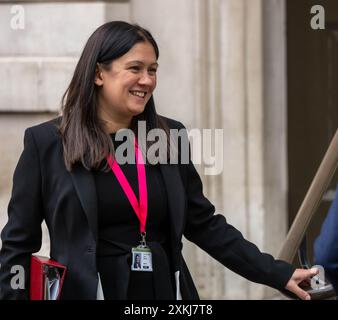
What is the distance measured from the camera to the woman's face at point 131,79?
3.98 metres

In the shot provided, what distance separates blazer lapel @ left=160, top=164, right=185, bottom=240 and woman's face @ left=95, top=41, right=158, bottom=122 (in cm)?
24

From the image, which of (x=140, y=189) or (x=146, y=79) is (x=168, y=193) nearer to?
(x=140, y=189)

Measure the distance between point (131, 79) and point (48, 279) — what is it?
76cm

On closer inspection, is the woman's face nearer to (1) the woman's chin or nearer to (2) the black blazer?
(1) the woman's chin

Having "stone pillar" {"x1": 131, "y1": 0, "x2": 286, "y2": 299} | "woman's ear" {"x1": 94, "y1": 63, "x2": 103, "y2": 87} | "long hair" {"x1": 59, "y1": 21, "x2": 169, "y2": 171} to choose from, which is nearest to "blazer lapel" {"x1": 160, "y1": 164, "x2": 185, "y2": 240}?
"long hair" {"x1": 59, "y1": 21, "x2": 169, "y2": 171}

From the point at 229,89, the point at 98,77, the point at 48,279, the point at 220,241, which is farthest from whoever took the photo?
the point at 229,89

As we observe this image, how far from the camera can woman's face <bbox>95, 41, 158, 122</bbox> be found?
3.98m

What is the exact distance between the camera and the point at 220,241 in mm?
4203

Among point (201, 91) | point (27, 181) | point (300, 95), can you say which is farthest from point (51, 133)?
point (300, 95)

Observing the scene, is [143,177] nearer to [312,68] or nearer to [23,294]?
[23,294]

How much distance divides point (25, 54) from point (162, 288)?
3.95 metres

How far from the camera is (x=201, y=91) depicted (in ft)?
24.1

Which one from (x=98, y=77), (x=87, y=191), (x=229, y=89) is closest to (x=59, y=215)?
(x=87, y=191)

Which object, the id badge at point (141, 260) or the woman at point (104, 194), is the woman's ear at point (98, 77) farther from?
the id badge at point (141, 260)
